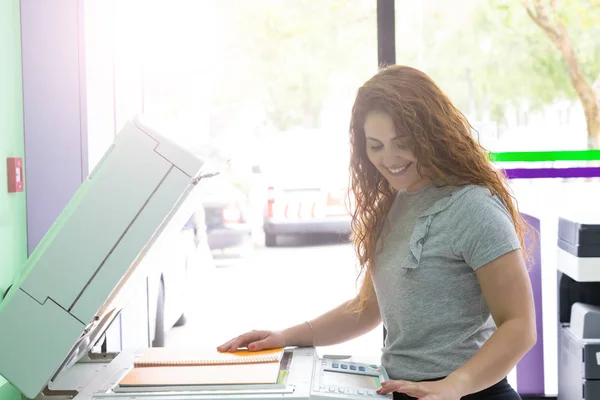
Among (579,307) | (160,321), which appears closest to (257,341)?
(579,307)

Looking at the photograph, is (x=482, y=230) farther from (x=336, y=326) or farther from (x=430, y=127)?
(x=336, y=326)

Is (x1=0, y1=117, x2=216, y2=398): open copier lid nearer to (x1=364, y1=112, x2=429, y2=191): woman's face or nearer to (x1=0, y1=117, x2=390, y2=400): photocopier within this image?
(x1=0, y1=117, x2=390, y2=400): photocopier

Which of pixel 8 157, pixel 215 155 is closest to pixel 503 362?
pixel 215 155

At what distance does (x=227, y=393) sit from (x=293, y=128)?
7.77 ft

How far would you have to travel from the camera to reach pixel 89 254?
3.81 feet

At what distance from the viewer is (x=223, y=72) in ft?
11.3

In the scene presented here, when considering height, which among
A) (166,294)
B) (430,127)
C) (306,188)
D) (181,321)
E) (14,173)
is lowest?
(181,321)

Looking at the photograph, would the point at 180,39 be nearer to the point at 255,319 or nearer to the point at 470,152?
the point at 255,319

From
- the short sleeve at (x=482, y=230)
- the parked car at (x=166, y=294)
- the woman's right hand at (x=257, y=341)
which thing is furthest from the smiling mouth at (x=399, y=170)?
the parked car at (x=166, y=294)

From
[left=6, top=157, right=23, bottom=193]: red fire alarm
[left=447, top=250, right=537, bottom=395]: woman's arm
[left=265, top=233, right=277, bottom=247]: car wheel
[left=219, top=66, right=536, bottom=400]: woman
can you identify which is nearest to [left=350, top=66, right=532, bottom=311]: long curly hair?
[left=219, top=66, right=536, bottom=400]: woman

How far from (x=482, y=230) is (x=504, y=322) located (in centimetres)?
17

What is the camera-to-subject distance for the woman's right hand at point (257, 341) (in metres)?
1.51

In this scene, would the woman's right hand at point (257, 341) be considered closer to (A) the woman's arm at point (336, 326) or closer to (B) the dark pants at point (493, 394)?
(A) the woman's arm at point (336, 326)

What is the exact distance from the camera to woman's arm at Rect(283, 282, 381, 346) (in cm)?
154
